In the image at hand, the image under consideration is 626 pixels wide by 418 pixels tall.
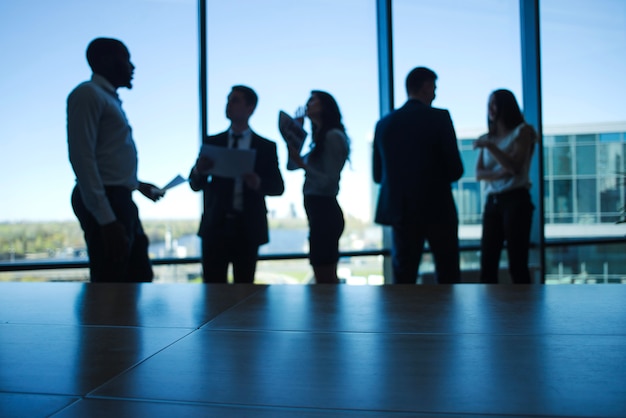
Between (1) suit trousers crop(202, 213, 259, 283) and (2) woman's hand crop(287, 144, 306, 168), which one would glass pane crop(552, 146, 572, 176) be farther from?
(1) suit trousers crop(202, 213, 259, 283)

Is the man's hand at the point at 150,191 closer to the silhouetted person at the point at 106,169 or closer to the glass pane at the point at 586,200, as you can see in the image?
the silhouetted person at the point at 106,169

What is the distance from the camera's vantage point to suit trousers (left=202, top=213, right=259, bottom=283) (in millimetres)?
2527

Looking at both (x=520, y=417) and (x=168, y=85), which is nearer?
(x=520, y=417)

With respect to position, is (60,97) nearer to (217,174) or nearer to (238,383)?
→ (217,174)

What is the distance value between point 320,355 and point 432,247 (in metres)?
1.94

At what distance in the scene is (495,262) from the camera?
2.80m

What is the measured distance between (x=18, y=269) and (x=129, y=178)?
219cm

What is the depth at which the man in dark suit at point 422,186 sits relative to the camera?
2.42 meters

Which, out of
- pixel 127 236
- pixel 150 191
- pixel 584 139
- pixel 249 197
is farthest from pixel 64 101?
pixel 584 139

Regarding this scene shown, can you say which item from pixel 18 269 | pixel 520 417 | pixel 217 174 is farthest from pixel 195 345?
pixel 18 269

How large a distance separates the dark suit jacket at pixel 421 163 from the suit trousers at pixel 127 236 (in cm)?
121

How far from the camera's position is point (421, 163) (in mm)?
2428

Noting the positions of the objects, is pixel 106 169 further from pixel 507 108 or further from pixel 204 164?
pixel 507 108

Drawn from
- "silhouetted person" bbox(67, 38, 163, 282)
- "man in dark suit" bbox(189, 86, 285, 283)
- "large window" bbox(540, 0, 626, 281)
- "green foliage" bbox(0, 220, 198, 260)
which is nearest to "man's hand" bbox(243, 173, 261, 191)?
"man in dark suit" bbox(189, 86, 285, 283)
